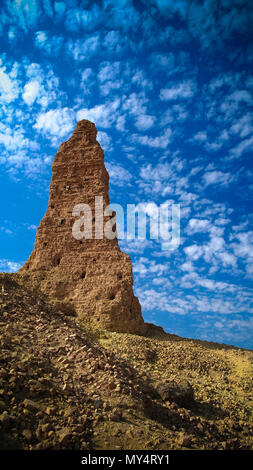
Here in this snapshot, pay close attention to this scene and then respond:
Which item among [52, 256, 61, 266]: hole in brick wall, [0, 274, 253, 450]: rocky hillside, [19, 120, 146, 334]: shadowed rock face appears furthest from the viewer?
[52, 256, 61, 266]: hole in brick wall

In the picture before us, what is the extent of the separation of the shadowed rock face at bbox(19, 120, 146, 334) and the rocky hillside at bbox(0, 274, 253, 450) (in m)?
4.60

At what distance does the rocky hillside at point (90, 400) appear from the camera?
181 inches

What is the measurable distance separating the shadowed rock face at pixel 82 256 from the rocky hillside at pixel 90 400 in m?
4.60

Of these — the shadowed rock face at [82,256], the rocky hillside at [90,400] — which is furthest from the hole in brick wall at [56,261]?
the rocky hillside at [90,400]

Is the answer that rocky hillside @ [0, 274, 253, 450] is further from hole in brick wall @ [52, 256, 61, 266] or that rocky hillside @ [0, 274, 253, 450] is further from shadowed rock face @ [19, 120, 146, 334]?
hole in brick wall @ [52, 256, 61, 266]

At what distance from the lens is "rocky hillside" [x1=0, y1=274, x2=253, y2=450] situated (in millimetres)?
4586

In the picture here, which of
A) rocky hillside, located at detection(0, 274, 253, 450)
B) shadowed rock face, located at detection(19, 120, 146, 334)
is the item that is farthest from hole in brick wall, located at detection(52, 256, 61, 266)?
rocky hillside, located at detection(0, 274, 253, 450)

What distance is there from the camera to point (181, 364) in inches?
466

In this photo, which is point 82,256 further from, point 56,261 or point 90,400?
point 90,400

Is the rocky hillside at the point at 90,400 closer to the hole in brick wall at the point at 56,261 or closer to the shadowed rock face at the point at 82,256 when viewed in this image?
the shadowed rock face at the point at 82,256

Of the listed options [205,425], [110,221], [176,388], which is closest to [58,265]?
[110,221]
